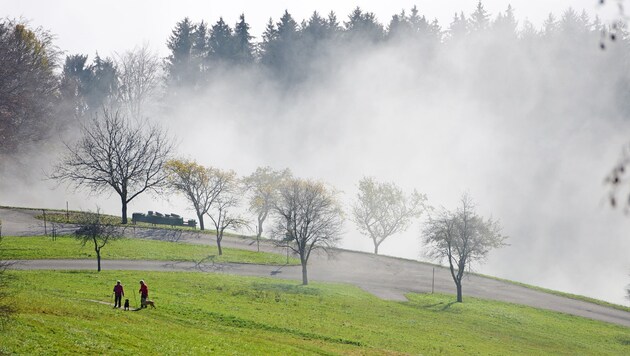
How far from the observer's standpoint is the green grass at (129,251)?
50.2 m

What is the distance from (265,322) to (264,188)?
160ft

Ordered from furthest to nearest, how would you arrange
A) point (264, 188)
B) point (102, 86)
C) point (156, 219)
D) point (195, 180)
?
point (102, 86) < point (264, 188) < point (195, 180) < point (156, 219)

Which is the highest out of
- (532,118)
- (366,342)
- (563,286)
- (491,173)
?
(532,118)

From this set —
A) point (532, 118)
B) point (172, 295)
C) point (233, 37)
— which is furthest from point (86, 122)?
point (532, 118)

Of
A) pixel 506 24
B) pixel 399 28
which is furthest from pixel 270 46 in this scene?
pixel 506 24

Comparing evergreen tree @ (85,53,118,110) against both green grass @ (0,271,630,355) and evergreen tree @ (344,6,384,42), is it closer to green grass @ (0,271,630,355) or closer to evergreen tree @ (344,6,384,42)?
evergreen tree @ (344,6,384,42)

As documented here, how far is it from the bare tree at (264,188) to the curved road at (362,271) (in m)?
9.92

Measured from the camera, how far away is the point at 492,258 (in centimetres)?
12288

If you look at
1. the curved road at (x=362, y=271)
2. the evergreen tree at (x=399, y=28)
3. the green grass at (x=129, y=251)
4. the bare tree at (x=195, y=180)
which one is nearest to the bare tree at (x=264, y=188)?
the bare tree at (x=195, y=180)

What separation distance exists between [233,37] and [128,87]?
36841mm

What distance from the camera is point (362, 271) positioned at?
65438 millimetres

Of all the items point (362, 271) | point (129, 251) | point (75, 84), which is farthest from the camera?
point (75, 84)

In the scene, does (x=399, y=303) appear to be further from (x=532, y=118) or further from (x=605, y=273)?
(x=532, y=118)

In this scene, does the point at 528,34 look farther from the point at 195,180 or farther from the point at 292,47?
the point at 195,180
